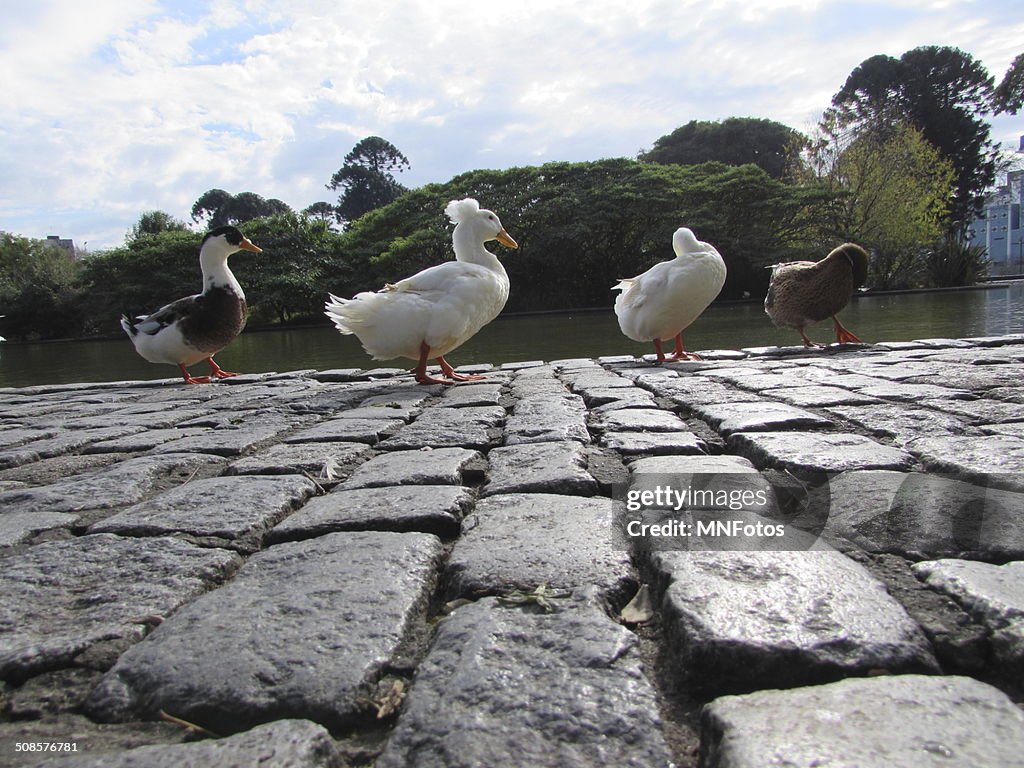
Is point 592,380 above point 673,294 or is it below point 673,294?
below

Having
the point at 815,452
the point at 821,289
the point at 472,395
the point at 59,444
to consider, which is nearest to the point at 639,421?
the point at 815,452

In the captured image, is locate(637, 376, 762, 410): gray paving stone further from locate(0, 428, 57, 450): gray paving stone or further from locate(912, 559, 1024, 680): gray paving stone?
locate(0, 428, 57, 450): gray paving stone

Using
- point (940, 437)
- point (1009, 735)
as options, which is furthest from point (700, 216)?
point (1009, 735)

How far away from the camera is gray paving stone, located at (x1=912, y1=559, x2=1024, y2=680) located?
0.90 metres

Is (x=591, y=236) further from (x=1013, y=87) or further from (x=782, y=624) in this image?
(x=782, y=624)

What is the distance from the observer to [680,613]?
102cm

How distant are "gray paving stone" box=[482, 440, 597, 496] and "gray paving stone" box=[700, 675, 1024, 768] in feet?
3.00

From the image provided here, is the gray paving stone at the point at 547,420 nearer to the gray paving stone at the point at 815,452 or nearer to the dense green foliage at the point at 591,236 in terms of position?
the gray paving stone at the point at 815,452

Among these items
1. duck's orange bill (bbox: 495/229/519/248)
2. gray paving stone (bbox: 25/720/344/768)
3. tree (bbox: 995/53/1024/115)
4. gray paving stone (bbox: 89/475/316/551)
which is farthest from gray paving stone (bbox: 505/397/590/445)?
tree (bbox: 995/53/1024/115)

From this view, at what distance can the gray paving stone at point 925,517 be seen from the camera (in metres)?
1.25

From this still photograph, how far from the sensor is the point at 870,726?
763 millimetres

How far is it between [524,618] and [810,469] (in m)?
1.07

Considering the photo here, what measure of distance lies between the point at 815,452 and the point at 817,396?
3.97 ft

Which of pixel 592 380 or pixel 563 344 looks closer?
pixel 592 380
